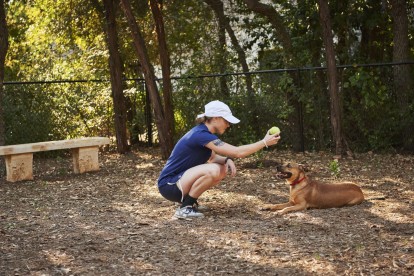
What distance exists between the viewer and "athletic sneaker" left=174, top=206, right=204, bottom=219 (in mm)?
7996

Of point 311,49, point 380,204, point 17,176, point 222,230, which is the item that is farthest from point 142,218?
point 311,49

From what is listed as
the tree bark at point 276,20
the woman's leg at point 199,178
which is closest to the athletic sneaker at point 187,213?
the woman's leg at point 199,178

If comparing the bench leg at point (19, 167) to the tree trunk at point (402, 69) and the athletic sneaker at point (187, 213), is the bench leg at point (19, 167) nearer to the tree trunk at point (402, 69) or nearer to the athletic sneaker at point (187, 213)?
the athletic sneaker at point (187, 213)

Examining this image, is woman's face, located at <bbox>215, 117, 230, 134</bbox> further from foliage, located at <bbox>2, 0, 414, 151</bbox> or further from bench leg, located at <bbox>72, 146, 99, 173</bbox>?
foliage, located at <bbox>2, 0, 414, 151</bbox>

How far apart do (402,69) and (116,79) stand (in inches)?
209

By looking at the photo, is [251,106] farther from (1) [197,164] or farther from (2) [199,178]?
(2) [199,178]

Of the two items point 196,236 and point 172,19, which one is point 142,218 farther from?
point 172,19

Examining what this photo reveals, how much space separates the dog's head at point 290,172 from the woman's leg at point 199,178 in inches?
26.4

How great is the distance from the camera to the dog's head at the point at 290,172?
822 centimetres

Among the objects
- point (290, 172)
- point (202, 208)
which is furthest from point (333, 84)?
point (202, 208)

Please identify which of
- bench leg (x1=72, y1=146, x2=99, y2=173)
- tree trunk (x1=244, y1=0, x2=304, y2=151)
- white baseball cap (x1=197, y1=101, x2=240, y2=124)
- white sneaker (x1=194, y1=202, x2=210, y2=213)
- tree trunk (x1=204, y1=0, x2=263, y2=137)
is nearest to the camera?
white baseball cap (x1=197, y1=101, x2=240, y2=124)

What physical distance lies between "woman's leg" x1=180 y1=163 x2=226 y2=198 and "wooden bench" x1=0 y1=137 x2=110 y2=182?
430cm

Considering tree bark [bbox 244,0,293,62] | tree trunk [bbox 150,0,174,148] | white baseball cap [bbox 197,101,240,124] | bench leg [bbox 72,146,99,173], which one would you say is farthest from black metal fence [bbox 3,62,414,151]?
white baseball cap [bbox 197,101,240,124]

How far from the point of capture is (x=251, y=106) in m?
14.8
